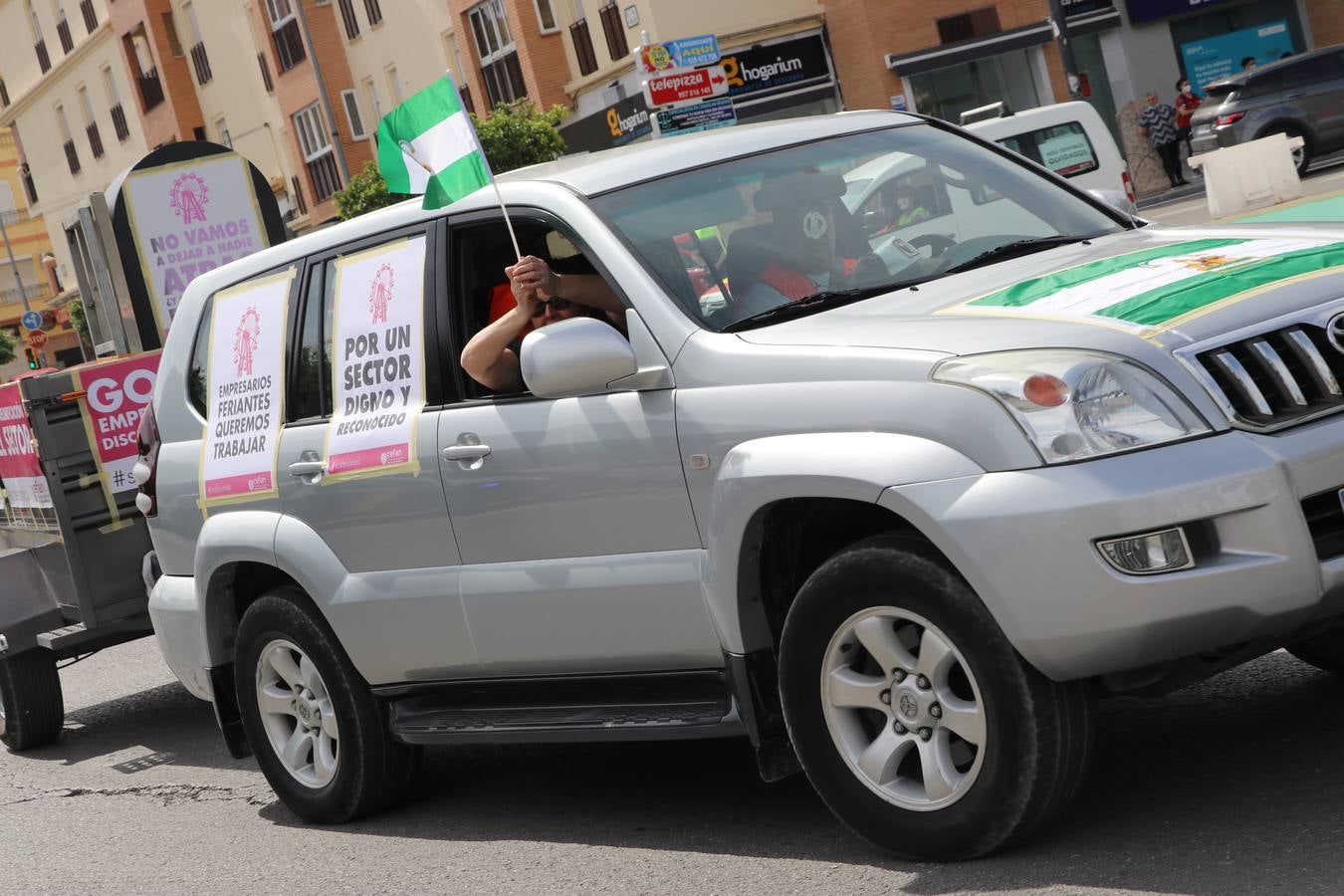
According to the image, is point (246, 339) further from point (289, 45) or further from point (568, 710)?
point (289, 45)

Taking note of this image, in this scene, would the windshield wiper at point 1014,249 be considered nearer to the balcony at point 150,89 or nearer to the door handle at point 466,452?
the door handle at point 466,452

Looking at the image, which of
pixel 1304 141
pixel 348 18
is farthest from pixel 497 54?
pixel 1304 141

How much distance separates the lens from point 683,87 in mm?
18172

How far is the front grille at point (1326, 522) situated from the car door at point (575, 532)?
1.49 metres

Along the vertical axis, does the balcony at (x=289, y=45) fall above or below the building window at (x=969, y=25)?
above

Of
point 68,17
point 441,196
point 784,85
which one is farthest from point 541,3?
point 441,196

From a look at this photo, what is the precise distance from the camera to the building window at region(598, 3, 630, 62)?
33.0 m

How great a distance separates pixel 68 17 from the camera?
5469 cm

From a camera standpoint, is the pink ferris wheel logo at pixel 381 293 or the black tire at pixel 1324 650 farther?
the pink ferris wheel logo at pixel 381 293

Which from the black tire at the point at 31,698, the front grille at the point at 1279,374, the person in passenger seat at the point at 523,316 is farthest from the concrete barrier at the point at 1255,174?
the front grille at the point at 1279,374

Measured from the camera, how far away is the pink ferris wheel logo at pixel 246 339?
6.08m

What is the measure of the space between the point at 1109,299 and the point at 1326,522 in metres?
0.70

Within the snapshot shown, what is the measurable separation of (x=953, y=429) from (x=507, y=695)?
195 centimetres

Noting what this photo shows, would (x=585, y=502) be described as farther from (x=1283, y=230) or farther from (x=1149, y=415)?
(x=1283, y=230)
